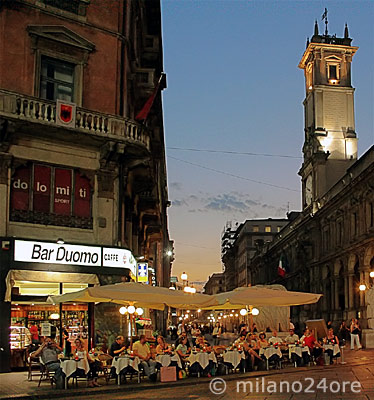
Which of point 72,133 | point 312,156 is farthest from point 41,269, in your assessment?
point 312,156

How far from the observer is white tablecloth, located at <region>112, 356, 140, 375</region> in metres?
18.2

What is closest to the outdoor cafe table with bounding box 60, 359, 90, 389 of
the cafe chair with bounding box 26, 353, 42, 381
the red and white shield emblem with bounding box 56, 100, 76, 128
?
the cafe chair with bounding box 26, 353, 42, 381

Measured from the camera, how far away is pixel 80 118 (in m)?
23.2

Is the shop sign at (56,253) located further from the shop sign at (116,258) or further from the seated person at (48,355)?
the seated person at (48,355)

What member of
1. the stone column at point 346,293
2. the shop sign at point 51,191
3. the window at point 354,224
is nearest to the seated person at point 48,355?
the shop sign at point 51,191

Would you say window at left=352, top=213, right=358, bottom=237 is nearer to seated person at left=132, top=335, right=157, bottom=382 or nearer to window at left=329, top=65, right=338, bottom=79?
window at left=329, top=65, right=338, bottom=79

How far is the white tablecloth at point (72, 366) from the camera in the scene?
17141 mm

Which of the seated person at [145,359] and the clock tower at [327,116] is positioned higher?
the clock tower at [327,116]

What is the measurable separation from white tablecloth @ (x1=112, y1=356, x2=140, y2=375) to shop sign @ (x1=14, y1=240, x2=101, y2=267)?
5.33 meters

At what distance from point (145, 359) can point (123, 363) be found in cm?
98

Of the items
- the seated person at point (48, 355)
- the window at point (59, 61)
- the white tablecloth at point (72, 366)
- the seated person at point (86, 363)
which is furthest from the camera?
the window at point (59, 61)

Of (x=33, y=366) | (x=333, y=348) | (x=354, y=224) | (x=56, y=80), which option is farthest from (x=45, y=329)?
Answer: (x=354, y=224)

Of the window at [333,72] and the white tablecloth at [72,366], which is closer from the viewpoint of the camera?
the white tablecloth at [72,366]

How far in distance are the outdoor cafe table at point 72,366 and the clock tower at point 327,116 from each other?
5030 centimetres
